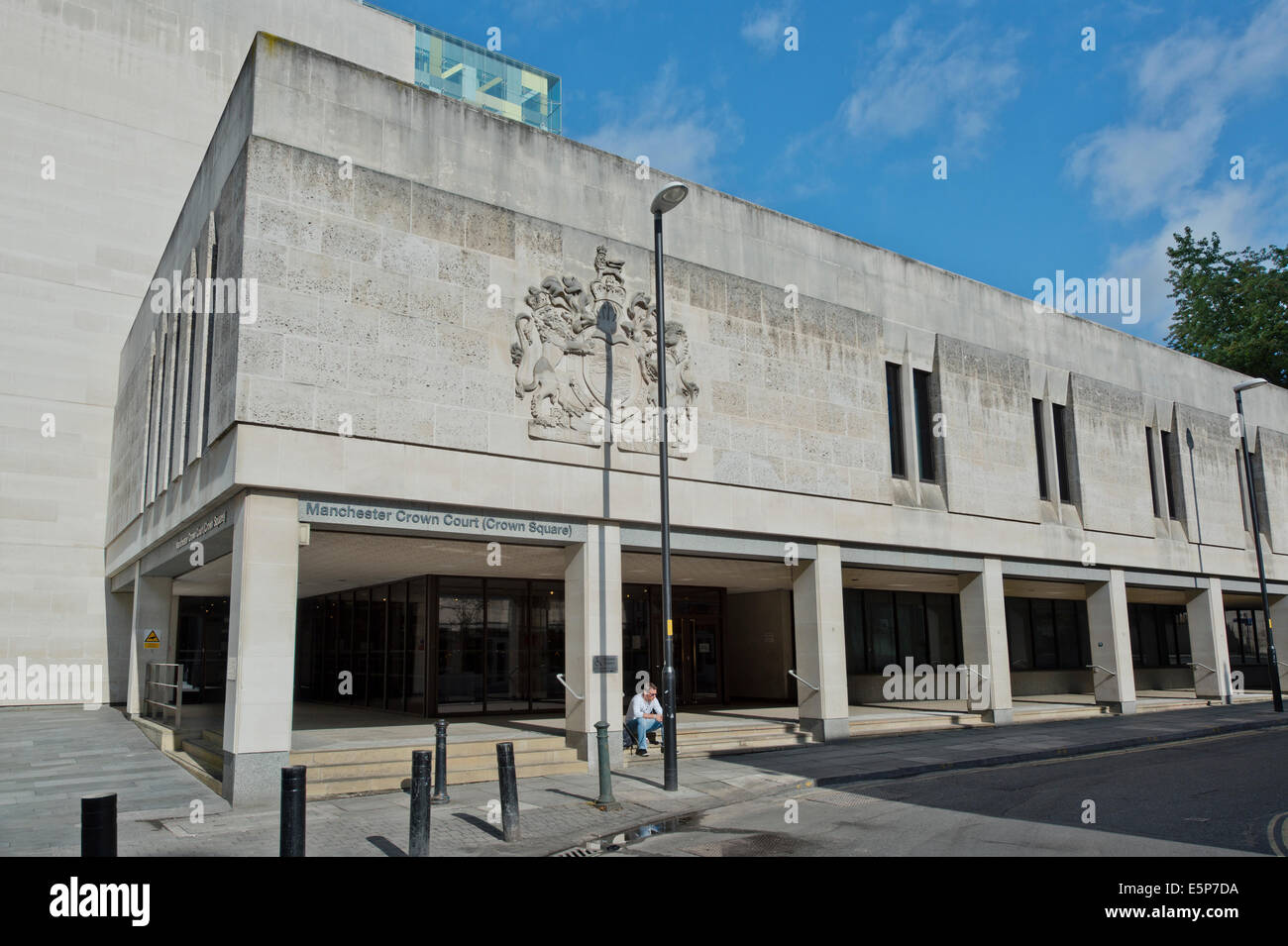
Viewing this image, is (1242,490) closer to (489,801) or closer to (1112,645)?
(1112,645)

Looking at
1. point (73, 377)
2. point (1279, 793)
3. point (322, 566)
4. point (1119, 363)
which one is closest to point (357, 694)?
point (322, 566)

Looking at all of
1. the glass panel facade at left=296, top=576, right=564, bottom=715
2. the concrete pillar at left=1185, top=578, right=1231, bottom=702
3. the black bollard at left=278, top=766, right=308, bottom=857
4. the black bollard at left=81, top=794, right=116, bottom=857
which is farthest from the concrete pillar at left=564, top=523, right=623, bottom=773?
the concrete pillar at left=1185, top=578, right=1231, bottom=702

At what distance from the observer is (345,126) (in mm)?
14883

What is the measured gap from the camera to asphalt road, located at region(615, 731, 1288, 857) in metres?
9.46

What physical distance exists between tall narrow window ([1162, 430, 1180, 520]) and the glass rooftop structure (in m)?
52.7

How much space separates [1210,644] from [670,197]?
2601cm

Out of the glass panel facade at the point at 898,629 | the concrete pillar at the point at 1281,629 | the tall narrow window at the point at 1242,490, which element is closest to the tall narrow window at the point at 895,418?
the glass panel facade at the point at 898,629

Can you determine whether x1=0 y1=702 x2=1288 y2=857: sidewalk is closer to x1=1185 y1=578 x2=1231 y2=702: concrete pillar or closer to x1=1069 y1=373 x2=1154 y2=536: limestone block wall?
x1=1069 y1=373 x2=1154 y2=536: limestone block wall

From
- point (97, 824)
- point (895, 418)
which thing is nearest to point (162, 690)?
point (97, 824)

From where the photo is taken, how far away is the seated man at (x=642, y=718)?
1681cm

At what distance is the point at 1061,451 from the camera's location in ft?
87.3

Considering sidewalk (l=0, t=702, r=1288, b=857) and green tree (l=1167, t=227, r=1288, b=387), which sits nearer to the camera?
sidewalk (l=0, t=702, r=1288, b=857)
